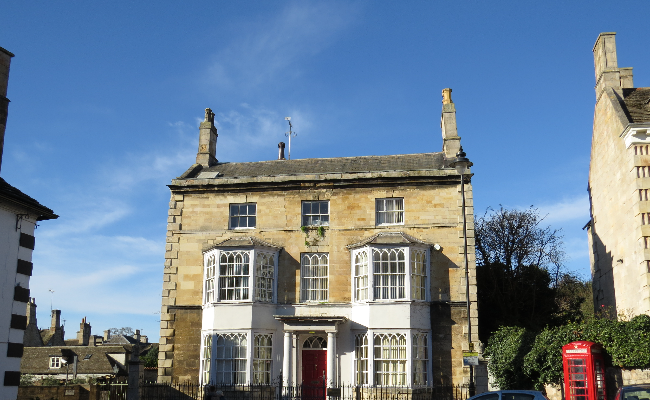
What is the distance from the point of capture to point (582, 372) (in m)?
17.0

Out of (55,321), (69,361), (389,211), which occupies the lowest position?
(69,361)

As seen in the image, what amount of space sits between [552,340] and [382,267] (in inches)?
254

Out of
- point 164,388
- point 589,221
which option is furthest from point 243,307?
point 589,221

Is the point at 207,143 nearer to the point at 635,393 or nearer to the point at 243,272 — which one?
the point at 243,272

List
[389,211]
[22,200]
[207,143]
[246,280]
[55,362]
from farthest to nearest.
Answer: [55,362] → [207,143] → [389,211] → [246,280] → [22,200]

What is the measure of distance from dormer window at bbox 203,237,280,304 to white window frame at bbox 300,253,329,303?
1.12 m

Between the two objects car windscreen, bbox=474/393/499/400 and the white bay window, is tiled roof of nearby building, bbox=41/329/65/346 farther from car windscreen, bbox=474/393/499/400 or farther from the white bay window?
car windscreen, bbox=474/393/499/400

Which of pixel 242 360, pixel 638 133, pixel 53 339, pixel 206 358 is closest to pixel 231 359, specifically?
pixel 242 360

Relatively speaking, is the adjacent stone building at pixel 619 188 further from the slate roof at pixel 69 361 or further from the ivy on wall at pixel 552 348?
the slate roof at pixel 69 361

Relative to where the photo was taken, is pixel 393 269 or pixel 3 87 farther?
pixel 393 269

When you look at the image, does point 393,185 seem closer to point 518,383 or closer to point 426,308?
point 426,308

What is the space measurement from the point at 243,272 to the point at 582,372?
12.4 m

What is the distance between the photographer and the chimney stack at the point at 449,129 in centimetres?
2406

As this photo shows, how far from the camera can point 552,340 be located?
19406 mm
